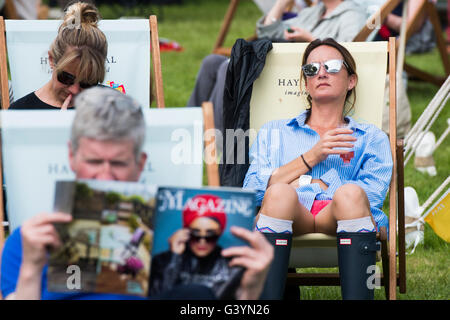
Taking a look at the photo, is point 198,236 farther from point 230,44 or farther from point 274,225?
point 230,44

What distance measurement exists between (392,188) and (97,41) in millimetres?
1433

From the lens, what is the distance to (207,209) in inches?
90.0

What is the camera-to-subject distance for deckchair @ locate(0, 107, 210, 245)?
261cm

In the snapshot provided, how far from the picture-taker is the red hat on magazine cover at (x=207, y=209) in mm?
2285

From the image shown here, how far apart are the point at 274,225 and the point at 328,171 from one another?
0.58m

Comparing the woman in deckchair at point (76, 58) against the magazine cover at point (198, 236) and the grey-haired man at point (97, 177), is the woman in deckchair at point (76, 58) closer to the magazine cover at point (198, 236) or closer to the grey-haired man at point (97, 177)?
the grey-haired man at point (97, 177)

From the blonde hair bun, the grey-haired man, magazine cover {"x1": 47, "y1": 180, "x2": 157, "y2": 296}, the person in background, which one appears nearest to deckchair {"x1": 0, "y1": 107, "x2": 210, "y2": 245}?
the grey-haired man

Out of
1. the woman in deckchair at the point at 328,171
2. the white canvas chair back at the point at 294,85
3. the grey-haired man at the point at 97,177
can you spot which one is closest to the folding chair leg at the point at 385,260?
the woman in deckchair at the point at 328,171

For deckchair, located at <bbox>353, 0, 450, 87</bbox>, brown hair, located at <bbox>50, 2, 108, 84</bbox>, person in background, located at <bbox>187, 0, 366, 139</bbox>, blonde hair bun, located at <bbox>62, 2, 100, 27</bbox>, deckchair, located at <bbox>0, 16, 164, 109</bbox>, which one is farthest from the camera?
person in background, located at <bbox>187, 0, 366, 139</bbox>

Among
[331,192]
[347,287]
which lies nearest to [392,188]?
[331,192]

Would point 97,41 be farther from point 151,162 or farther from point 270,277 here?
point 270,277

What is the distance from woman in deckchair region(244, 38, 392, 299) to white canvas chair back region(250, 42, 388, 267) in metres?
0.07

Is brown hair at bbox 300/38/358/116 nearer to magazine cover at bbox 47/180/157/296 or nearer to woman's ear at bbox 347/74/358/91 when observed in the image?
woman's ear at bbox 347/74/358/91

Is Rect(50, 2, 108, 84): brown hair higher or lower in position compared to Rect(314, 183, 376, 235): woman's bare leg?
higher
